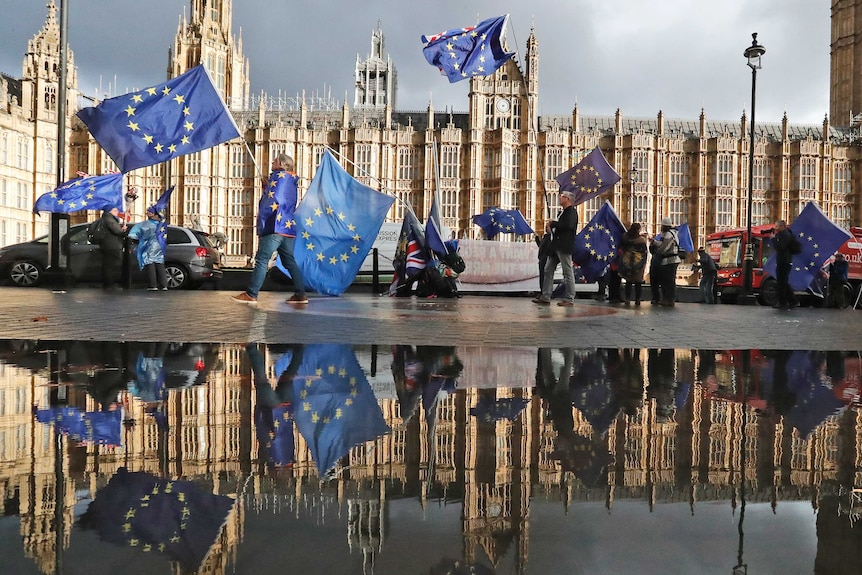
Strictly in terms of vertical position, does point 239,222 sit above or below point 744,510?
above

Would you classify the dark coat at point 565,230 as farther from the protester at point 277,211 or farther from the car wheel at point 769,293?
the car wheel at point 769,293

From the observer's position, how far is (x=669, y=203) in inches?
2020

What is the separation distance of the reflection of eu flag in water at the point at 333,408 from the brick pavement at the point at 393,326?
1.38 m

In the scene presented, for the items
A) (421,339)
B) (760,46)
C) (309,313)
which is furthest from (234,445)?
(760,46)

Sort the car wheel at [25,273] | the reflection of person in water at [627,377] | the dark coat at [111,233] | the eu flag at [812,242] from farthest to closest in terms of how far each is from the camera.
A: the car wheel at [25,273]
the eu flag at [812,242]
the dark coat at [111,233]
the reflection of person in water at [627,377]

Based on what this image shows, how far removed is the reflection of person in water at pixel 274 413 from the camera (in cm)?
206

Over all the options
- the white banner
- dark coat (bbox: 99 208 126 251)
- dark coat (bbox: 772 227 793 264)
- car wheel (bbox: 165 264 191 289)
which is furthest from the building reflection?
the white banner

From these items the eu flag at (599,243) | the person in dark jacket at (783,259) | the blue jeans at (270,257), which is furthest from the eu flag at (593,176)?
the blue jeans at (270,257)

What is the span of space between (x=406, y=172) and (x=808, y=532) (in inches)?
1926

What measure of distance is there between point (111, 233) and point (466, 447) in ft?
36.1

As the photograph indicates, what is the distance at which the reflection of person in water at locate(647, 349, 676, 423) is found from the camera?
112 inches

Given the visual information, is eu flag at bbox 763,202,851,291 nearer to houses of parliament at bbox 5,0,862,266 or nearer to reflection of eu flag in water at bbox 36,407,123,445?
reflection of eu flag in water at bbox 36,407,123,445

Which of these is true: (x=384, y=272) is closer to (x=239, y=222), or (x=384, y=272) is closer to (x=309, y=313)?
(x=309, y=313)

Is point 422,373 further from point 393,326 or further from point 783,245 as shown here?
point 783,245
